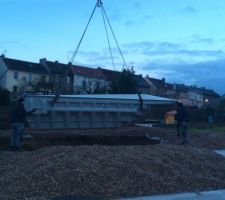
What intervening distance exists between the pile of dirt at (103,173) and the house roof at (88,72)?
258 ft

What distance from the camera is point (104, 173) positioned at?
967 cm

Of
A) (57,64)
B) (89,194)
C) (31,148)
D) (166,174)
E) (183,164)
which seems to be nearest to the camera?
(89,194)

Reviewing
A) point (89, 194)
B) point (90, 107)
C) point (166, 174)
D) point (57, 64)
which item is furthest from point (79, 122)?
point (57, 64)

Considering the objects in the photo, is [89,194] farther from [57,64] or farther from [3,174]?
[57,64]

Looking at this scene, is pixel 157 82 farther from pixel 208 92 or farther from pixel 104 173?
pixel 104 173

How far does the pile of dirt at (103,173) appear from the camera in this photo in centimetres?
894

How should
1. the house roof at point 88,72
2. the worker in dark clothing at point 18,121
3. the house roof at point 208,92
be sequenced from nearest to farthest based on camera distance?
the worker in dark clothing at point 18,121, the house roof at point 88,72, the house roof at point 208,92

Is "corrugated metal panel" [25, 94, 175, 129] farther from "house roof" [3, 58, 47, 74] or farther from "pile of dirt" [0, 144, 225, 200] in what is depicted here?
"house roof" [3, 58, 47, 74]

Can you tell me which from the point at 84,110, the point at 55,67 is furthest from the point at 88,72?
the point at 84,110

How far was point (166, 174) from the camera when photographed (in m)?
10.3

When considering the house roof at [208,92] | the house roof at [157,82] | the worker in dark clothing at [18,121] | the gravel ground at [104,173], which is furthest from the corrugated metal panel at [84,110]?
the house roof at [208,92]

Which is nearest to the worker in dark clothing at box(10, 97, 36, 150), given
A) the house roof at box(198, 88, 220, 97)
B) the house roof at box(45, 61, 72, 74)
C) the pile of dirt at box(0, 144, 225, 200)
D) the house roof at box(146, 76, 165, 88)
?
the pile of dirt at box(0, 144, 225, 200)

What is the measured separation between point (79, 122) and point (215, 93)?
130m

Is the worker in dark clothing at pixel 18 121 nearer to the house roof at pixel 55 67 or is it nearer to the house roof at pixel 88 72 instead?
the house roof at pixel 55 67
